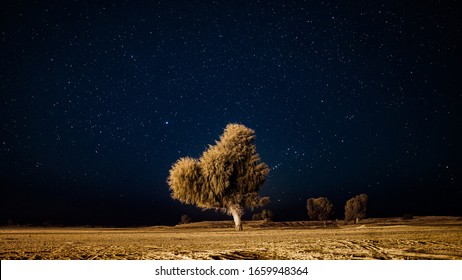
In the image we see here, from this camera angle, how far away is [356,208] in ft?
309

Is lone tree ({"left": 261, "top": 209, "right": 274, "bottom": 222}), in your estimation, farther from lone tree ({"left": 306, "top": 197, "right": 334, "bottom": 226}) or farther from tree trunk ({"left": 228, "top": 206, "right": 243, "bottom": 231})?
tree trunk ({"left": 228, "top": 206, "right": 243, "bottom": 231})

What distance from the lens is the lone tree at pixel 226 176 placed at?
1426 inches

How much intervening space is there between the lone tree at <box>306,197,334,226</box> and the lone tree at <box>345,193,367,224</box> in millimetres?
3521

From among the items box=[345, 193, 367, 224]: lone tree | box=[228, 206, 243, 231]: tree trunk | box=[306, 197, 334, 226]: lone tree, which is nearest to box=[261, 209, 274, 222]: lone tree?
box=[306, 197, 334, 226]: lone tree

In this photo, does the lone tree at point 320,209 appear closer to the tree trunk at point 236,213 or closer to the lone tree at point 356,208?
the lone tree at point 356,208

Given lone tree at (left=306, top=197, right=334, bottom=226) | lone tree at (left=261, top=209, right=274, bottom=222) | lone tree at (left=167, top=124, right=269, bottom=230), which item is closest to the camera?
lone tree at (left=167, top=124, right=269, bottom=230)

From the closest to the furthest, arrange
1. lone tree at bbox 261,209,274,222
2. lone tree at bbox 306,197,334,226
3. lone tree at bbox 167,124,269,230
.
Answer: lone tree at bbox 167,124,269,230, lone tree at bbox 306,197,334,226, lone tree at bbox 261,209,274,222

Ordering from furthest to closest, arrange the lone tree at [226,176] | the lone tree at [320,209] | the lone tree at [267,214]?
the lone tree at [267,214], the lone tree at [320,209], the lone tree at [226,176]

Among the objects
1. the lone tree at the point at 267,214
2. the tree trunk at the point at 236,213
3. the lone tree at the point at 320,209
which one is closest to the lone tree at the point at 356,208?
the lone tree at the point at 320,209

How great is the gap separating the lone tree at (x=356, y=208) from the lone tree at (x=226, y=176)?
6059 cm

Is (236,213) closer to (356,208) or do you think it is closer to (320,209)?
(320,209)

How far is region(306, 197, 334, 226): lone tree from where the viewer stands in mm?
93188
